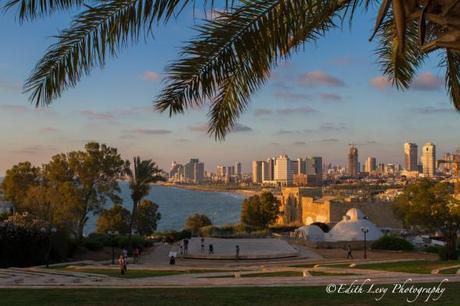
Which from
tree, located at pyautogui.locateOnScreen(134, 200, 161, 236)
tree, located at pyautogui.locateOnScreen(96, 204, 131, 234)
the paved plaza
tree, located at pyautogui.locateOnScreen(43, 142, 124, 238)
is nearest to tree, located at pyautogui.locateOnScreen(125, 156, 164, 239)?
the paved plaza

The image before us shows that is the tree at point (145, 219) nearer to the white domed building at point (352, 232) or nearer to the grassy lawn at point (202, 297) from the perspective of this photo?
the white domed building at point (352, 232)

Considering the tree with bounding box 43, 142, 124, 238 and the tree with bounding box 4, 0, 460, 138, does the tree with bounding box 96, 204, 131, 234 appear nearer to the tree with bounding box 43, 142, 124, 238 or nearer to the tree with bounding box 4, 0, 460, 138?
the tree with bounding box 43, 142, 124, 238

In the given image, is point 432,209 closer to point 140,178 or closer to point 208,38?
point 140,178

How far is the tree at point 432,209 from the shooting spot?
3153cm

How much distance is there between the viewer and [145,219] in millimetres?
61219

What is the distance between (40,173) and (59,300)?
39.2m

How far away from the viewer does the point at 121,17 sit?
4980 millimetres

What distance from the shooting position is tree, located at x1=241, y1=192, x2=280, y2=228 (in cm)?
6825

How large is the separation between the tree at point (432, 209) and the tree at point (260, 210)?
3465 cm

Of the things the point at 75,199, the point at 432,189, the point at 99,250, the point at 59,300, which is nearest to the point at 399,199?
the point at 432,189

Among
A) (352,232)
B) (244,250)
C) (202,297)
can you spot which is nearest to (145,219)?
(352,232)

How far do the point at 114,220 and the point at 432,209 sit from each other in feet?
103

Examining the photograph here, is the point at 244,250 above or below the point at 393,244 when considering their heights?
below

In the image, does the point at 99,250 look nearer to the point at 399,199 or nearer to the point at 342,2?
the point at 399,199
